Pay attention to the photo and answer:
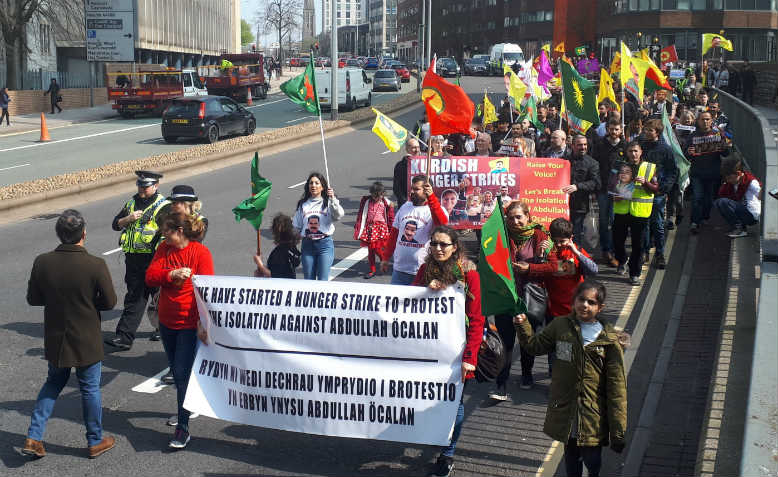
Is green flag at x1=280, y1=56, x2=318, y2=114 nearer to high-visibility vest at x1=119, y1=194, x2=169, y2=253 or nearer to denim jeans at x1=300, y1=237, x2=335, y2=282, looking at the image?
denim jeans at x1=300, y1=237, x2=335, y2=282

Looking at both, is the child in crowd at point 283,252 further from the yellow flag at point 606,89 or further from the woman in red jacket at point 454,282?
the yellow flag at point 606,89

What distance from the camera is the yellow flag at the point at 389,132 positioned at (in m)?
11.2

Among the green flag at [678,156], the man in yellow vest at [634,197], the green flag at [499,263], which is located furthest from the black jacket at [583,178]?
the green flag at [499,263]

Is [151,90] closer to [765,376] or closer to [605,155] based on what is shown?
[605,155]

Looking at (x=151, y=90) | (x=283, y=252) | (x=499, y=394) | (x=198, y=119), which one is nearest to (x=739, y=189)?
(x=499, y=394)

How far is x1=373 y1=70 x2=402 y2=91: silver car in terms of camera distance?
56.2 m

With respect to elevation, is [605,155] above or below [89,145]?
above

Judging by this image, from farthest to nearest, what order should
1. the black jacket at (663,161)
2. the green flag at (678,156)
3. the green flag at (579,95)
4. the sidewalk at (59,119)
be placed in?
the sidewalk at (59,119) → the green flag at (579,95) → the green flag at (678,156) → the black jacket at (663,161)

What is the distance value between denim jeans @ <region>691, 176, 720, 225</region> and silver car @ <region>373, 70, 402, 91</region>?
141 ft

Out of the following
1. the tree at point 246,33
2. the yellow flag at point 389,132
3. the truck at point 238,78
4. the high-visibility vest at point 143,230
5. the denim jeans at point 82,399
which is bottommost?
the denim jeans at point 82,399

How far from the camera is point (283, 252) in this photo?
8.34 metres

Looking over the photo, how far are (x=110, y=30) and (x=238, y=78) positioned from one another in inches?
274

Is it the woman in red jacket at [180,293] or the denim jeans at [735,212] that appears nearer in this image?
the woman in red jacket at [180,293]

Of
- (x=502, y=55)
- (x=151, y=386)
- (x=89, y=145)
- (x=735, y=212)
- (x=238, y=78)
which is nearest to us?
(x=151, y=386)
